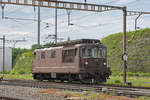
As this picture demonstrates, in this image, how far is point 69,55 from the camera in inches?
957

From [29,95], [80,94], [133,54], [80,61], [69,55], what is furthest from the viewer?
[133,54]

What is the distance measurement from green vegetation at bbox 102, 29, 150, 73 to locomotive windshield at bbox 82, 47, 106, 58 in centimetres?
2054

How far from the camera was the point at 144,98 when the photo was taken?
13242 millimetres

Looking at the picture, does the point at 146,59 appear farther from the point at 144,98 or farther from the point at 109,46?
the point at 144,98

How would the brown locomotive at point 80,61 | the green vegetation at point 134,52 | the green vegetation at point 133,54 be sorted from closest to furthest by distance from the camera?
the brown locomotive at point 80,61
the green vegetation at point 133,54
the green vegetation at point 134,52

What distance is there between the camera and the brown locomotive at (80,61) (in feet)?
75.3

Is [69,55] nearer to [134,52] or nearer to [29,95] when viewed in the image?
[29,95]

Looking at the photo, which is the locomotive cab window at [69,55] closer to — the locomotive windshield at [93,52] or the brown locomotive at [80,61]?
the brown locomotive at [80,61]

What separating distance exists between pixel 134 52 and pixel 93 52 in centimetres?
2474

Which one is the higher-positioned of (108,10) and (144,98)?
(108,10)

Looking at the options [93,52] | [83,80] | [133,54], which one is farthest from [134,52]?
[83,80]

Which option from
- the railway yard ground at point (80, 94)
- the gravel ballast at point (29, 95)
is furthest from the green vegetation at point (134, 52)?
the gravel ballast at point (29, 95)

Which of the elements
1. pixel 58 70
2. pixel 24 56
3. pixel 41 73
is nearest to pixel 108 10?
pixel 58 70

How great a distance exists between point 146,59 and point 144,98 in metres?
32.3
